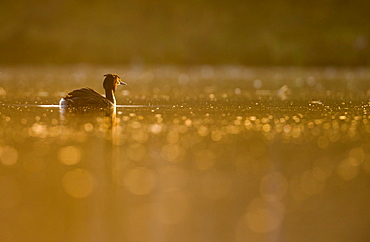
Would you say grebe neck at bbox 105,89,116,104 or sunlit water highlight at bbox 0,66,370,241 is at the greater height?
grebe neck at bbox 105,89,116,104

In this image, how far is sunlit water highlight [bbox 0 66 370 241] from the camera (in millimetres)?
7164

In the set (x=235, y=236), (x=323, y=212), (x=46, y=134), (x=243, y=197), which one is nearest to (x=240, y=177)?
(x=243, y=197)

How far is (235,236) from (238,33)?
2301 inches

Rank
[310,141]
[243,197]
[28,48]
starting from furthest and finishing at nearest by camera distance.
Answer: [28,48], [310,141], [243,197]

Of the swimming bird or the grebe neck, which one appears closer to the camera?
the swimming bird

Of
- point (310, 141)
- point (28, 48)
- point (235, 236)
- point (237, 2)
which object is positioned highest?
point (237, 2)

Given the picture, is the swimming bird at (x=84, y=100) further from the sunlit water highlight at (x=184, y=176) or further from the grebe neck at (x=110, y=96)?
the sunlit water highlight at (x=184, y=176)

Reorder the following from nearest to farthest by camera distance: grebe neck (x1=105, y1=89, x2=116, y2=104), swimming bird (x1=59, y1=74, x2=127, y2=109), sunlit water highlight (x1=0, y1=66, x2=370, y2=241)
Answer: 1. sunlit water highlight (x1=0, y1=66, x2=370, y2=241)
2. swimming bird (x1=59, y1=74, x2=127, y2=109)
3. grebe neck (x1=105, y1=89, x2=116, y2=104)

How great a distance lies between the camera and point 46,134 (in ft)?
41.3

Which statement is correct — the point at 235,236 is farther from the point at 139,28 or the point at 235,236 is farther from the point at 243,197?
the point at 139,28

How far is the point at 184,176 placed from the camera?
9250 mm

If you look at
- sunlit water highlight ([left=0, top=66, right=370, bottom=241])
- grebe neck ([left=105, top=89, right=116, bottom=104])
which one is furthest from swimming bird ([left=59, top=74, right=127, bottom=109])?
sunlit water highlight ([left=0, top=66, right=370, bottom=241])

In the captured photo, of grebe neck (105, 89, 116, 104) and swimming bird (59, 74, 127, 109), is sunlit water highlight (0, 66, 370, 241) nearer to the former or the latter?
swimming bird (59, 74, 127, 109)

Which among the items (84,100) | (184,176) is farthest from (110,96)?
(184,176)
